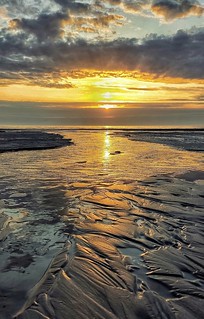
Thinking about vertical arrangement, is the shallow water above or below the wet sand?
above

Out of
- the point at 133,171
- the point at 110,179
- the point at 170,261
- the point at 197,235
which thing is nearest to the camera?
the point at 170,261

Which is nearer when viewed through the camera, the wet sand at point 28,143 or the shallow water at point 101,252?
the shallow water at point 101,252

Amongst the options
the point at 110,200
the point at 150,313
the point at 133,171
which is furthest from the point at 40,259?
the point at 133,171

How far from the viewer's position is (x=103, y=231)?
685cm

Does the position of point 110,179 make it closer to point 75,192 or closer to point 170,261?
point 75,192

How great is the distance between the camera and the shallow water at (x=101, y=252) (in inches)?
157

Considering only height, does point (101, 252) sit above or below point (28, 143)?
above

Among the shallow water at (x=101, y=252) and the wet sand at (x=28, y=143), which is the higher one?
the shallow water at (x=101, y=252)

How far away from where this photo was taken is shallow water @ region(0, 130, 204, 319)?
399 cm

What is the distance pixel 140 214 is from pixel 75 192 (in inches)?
137

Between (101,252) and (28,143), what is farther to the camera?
(28,143)

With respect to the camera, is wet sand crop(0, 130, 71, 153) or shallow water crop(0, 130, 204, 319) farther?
wet sand crop(0, 130, 71, 153)

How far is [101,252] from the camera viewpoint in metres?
5.67

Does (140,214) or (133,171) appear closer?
(140,214)
